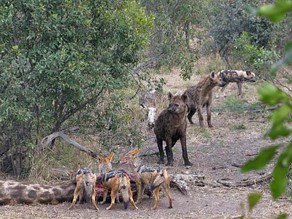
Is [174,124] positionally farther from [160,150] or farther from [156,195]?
[156,195]

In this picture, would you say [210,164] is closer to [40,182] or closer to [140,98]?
[40,182]

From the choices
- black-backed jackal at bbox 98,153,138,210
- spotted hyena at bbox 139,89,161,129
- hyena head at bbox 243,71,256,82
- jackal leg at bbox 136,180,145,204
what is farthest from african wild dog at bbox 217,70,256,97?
black-backed jackal at bbox 98,153,138,210

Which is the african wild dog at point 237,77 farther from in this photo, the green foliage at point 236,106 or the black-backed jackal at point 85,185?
the black-backed jackal at point 85,185

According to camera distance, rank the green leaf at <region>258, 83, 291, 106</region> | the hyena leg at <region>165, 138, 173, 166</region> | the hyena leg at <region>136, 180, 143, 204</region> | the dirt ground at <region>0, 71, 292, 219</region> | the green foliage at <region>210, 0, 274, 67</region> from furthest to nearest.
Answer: the green foliage at <region>210, 0, 274, 67</region>
the hyena leg at <region>165, 138, 173, 166</region>
the hyena leg at <region>136, 180, 143, 204</region>
the dirt ground at <region>0, 71, 292, 219</region>
the green leaf at <region>258, 83, 291, 106</region>

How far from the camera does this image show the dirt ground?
775 centimetres

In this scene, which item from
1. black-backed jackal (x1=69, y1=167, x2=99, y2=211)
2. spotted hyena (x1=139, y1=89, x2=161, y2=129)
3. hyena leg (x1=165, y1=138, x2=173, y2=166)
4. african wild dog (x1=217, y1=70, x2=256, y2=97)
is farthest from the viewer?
african wild dog (x1=217, y1=70, x2=256, y2=97)

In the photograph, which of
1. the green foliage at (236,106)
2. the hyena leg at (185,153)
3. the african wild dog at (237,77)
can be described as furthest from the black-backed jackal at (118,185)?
the african wild dog at (237,77)

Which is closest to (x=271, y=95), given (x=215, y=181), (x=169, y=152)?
(x=215, y=181)

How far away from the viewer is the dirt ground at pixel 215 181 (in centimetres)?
775

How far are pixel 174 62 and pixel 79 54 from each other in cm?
347

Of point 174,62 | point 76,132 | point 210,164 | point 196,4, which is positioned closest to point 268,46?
point 196,4

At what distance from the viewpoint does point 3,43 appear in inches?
350

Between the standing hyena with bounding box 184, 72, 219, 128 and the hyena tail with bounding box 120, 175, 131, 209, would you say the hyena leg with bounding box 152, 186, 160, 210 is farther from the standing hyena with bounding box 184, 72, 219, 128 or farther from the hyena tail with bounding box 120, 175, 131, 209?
the standing hyena with bounding box 184, 72, 219, 128

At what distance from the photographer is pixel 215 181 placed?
31.5ft
